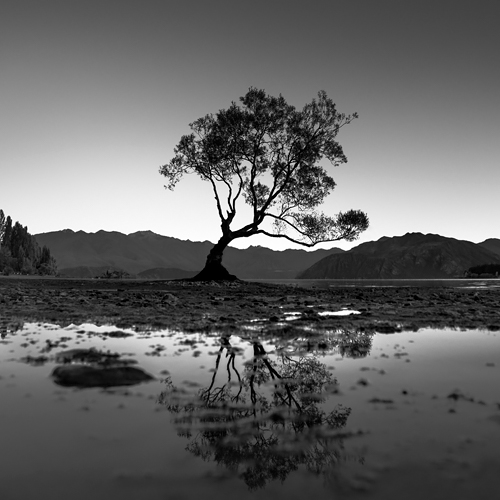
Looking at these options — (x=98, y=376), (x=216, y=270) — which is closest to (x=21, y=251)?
(x=216, y=270)

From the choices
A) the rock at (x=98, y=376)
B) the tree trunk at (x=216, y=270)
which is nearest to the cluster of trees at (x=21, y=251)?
the tree trunk at (x=216, y=270)

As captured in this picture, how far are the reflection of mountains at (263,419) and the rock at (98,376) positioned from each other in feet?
1.20

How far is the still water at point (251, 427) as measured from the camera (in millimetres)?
1693

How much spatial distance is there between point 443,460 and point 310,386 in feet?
4.92

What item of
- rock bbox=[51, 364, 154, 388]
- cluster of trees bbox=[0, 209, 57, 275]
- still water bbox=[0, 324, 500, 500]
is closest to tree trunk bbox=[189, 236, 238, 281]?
still water bbox=[0, 324, 500, 500]

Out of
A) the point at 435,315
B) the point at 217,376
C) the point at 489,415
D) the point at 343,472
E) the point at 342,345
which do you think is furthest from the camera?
the point at 435,315

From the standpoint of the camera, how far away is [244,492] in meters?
1.64

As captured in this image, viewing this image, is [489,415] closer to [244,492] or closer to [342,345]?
[244,492]

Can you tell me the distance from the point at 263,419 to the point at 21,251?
188857mm

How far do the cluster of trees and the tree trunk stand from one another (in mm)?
131474

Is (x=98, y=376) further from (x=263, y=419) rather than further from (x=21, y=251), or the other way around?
(x=21, y=251)

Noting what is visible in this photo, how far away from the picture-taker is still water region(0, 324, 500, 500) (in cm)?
169

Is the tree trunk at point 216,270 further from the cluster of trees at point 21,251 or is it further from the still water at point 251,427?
the cluster of trees at point 21,251

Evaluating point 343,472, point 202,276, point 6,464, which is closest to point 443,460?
point 343,472
